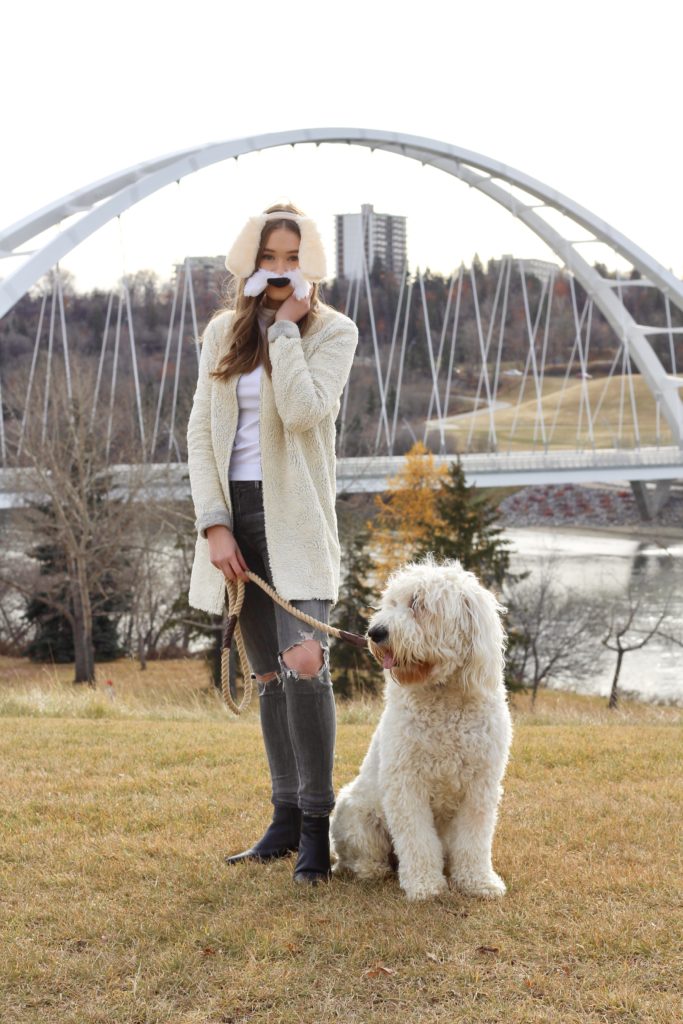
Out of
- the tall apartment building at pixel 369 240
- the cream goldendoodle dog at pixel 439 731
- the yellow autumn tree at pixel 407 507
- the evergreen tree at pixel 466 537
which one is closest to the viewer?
the cream goldendoodle dog at pixel 439 731

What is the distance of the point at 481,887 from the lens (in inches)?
120

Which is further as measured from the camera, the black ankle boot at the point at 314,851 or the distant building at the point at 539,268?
the distant building at the point at 539,268

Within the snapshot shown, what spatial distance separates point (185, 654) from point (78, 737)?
1955 cm

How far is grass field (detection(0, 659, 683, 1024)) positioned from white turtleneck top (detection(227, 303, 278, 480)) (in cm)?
120

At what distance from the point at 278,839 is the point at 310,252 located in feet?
5.90

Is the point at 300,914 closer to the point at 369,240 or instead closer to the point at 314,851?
the point at 314,851

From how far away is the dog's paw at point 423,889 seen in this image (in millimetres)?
3018

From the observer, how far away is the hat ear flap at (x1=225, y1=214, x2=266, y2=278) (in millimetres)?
3174

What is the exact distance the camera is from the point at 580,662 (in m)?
24.3

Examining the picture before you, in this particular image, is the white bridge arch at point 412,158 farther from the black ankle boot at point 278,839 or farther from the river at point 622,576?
the black ankle boot at point 278,839

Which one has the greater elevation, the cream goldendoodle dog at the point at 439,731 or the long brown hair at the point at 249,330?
the long brown hair at the point at 249,330

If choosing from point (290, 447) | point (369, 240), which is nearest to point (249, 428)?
point (290, 447)

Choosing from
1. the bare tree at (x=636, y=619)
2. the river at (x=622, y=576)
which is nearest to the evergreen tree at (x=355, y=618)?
the river at (x=622, y=576)

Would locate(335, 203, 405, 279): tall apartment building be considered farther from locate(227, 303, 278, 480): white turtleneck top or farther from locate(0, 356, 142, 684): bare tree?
locate(227, 303, 278, 480): white turtleneck top
